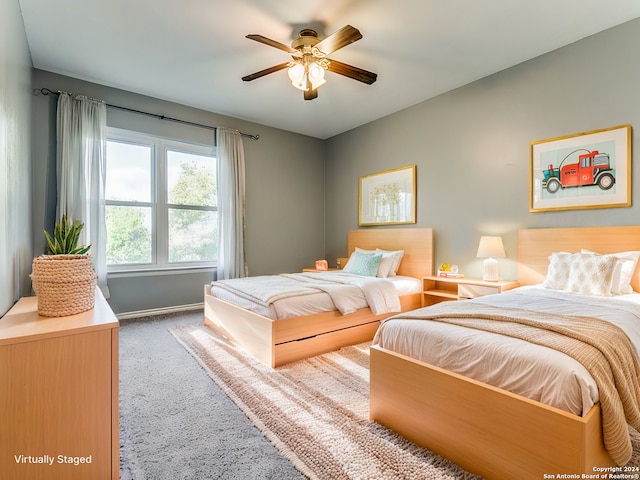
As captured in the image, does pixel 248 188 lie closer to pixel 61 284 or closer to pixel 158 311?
pixel 158 311

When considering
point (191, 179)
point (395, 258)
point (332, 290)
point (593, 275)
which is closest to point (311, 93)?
point (332, 290)

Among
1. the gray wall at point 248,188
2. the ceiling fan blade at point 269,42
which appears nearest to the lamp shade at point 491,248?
the ceiling fan blade at point 269,42

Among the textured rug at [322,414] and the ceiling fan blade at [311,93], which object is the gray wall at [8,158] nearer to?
the textured rug at [322,414]

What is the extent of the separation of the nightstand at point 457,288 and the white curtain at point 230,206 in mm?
2563

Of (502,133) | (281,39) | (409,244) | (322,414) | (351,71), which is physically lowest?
(322,414)

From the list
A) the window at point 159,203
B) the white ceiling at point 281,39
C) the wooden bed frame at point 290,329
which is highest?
the white ceiling at point 281,39

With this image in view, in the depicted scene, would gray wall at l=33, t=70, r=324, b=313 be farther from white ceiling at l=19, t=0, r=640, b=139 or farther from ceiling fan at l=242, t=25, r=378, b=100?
ceiling fan at l=242, t=25, r=378, b=100

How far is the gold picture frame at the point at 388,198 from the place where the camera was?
4.23m

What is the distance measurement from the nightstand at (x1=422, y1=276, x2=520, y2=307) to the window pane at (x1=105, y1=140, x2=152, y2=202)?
3694 millimetres

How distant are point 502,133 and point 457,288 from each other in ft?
5.70

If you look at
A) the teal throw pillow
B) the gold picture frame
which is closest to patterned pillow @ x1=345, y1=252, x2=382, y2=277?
the teal throw pillow

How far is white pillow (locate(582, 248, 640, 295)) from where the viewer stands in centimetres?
230

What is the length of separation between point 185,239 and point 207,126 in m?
1.61

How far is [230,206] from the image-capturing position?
4.46 meters
